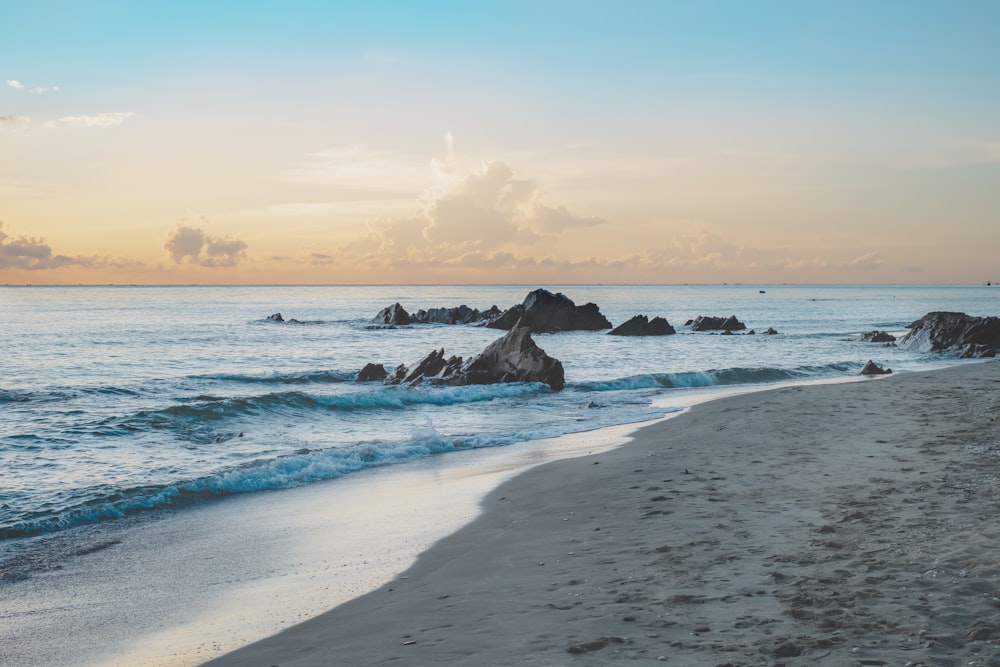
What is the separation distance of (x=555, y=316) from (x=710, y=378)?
36.9m

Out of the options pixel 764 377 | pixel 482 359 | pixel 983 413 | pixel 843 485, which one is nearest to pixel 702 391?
pixel 764 377

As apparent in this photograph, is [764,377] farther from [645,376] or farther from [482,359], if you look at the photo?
[482,359]

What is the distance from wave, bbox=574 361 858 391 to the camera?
31562 mm

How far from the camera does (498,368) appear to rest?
1221 inches

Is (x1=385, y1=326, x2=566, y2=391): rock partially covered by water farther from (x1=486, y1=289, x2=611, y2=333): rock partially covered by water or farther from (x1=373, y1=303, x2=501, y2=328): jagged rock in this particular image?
(x1=373, y1=303, x2=501, y2=328): jagged rock

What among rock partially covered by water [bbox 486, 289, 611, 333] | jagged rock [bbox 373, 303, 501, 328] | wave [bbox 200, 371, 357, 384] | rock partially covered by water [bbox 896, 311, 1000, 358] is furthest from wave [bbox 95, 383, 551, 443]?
jagged rock [bbox 373, 303, 501, 328]

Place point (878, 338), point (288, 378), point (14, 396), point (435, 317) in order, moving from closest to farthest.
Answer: point (14, 396) → point (288, 378) → point (878, 338) → point (435, 317)

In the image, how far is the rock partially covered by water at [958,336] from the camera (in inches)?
1583

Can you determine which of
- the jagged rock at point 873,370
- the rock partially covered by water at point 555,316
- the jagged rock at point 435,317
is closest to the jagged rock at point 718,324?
the rock partially covered by water at point 555,316

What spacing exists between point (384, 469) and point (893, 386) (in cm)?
1771

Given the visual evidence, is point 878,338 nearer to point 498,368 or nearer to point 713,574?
point 498,368

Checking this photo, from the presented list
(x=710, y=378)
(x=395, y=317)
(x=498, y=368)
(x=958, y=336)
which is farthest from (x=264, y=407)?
A: (x=395, y=317)

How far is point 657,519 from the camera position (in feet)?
29.8

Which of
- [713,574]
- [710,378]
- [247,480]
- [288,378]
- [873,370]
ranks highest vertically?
[873,370]
